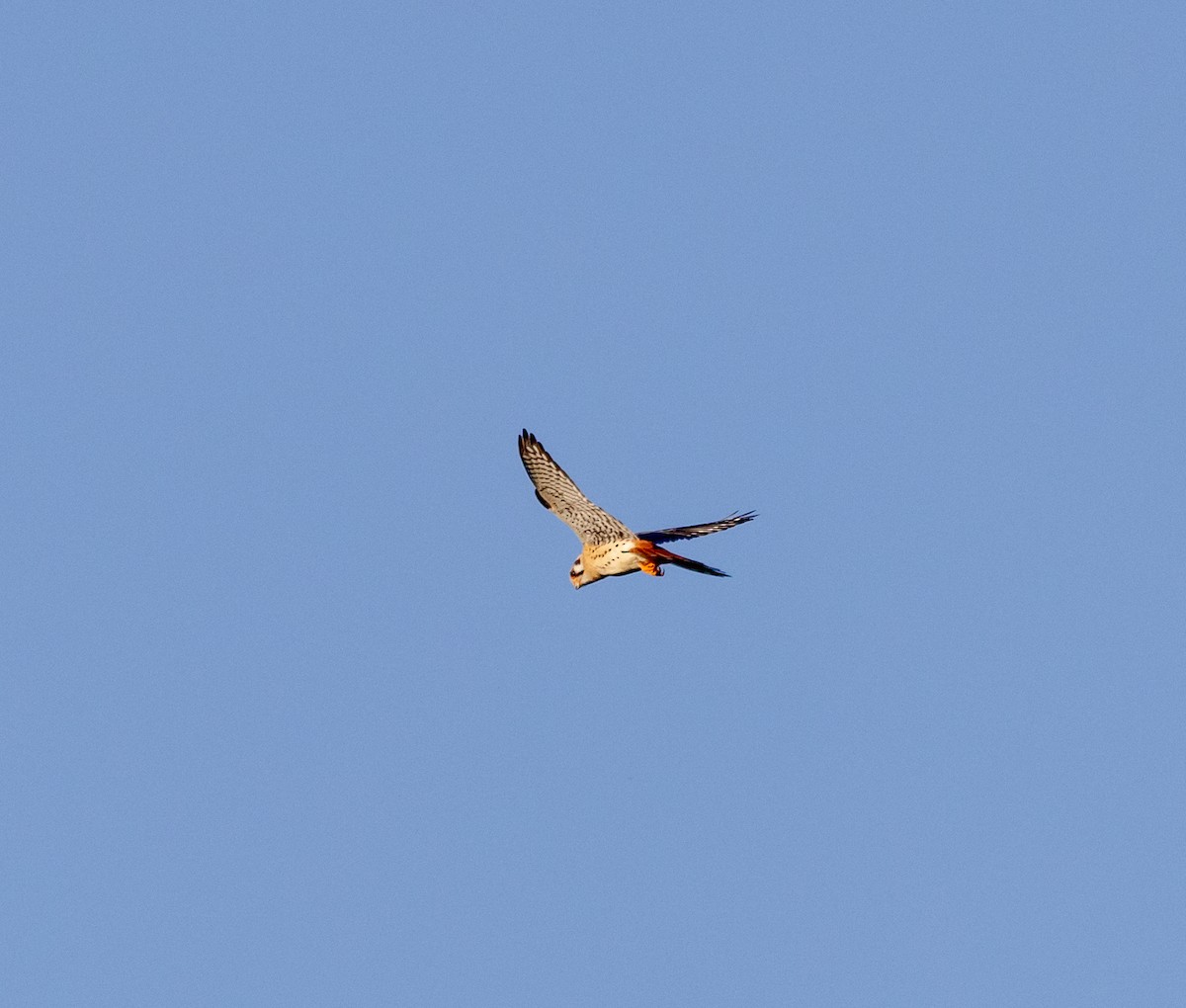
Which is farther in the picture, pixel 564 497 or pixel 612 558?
pixel 564 497

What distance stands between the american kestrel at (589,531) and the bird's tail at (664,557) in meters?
0.01

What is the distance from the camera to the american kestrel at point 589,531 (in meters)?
28.5

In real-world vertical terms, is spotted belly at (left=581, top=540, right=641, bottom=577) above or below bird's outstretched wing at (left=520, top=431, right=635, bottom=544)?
below

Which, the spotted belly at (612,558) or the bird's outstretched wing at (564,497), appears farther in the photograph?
the bird's outstretched wing at (564,497)

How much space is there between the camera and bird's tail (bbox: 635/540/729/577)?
26438 millimetres

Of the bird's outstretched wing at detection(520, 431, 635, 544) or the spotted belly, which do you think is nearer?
the spotted belly

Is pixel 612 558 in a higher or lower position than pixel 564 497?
lower

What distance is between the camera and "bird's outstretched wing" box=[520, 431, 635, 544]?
95.8 ft

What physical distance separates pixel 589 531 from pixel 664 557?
6.46ft

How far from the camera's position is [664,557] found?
91.3ft

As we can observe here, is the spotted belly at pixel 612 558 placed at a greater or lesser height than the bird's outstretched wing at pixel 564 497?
lesser

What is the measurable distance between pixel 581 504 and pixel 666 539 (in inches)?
51.3

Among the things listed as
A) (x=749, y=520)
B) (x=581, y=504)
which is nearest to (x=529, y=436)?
(x=581, y=504)

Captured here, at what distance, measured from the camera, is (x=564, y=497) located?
29.5 metres
